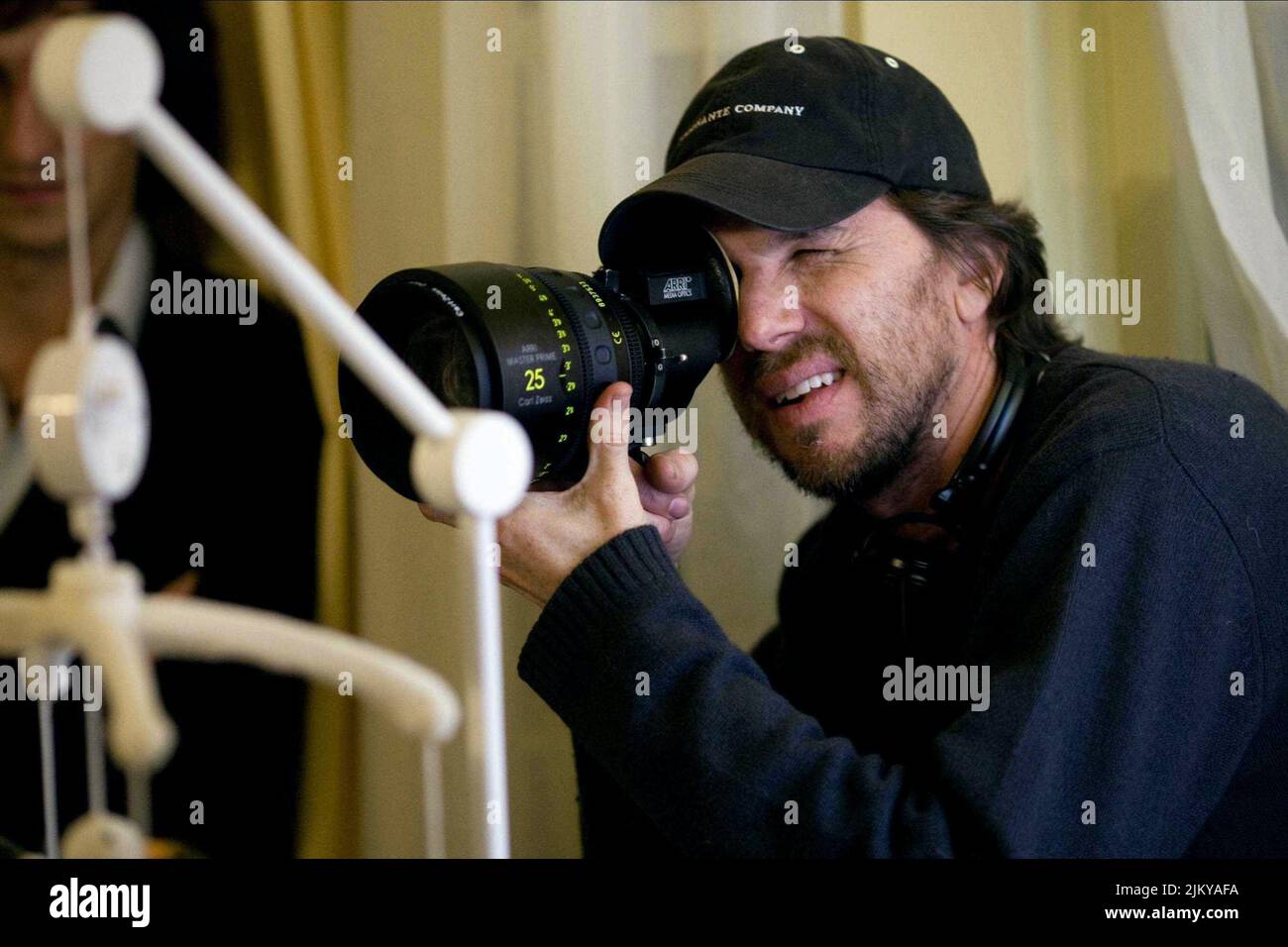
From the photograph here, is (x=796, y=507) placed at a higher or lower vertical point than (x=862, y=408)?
lower

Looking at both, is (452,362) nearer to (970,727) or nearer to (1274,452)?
(970,727)

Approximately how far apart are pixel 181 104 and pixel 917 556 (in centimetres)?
82

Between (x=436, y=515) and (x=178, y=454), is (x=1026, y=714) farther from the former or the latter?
(x=178, y=454)

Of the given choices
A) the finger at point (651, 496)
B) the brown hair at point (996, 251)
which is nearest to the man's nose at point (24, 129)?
the finger at point (651, 496)

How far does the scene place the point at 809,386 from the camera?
983mm

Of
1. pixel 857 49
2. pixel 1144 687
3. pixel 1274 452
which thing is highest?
pixel 857 49

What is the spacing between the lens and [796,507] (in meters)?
1.27

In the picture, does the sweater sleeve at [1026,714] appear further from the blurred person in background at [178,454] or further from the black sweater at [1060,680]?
the blurred person in background at [178,454]

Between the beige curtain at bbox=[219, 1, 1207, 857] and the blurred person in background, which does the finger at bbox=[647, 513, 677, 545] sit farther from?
the blurred person in background

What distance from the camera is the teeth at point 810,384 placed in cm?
98

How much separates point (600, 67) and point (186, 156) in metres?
0.85

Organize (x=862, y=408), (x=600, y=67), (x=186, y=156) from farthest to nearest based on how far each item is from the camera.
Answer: (x=600, y=67) < (x=862, y=408) < (x=186, y=156)
